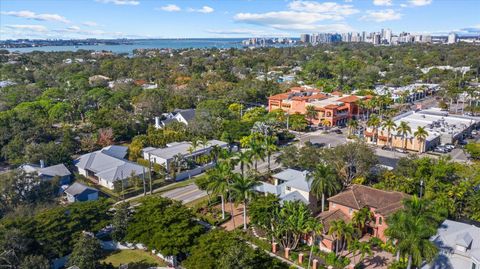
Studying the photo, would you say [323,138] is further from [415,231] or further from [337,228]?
[415,231]

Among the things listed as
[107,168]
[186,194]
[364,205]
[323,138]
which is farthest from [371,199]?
[323,138]

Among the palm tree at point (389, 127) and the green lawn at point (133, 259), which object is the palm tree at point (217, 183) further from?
the palm tree at point (389, 127)

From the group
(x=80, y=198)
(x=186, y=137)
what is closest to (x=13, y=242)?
(x=80, y=198)

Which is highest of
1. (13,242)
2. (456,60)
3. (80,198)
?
(456,60)

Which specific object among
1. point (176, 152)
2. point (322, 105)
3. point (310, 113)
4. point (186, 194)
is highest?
point (322, 105)

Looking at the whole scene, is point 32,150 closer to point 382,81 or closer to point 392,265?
point 392,265

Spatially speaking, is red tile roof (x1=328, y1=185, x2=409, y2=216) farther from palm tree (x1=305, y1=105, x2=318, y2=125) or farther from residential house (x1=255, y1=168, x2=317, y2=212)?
A: palm tree (x1=305, y1=105, x2=318, y2=125)

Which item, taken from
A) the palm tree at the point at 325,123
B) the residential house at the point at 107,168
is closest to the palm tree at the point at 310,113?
the palm tree at the point at 325,123

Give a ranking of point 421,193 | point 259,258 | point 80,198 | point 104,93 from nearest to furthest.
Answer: point 259,258 → point 421,193 → point 80,198 → point 104,93
